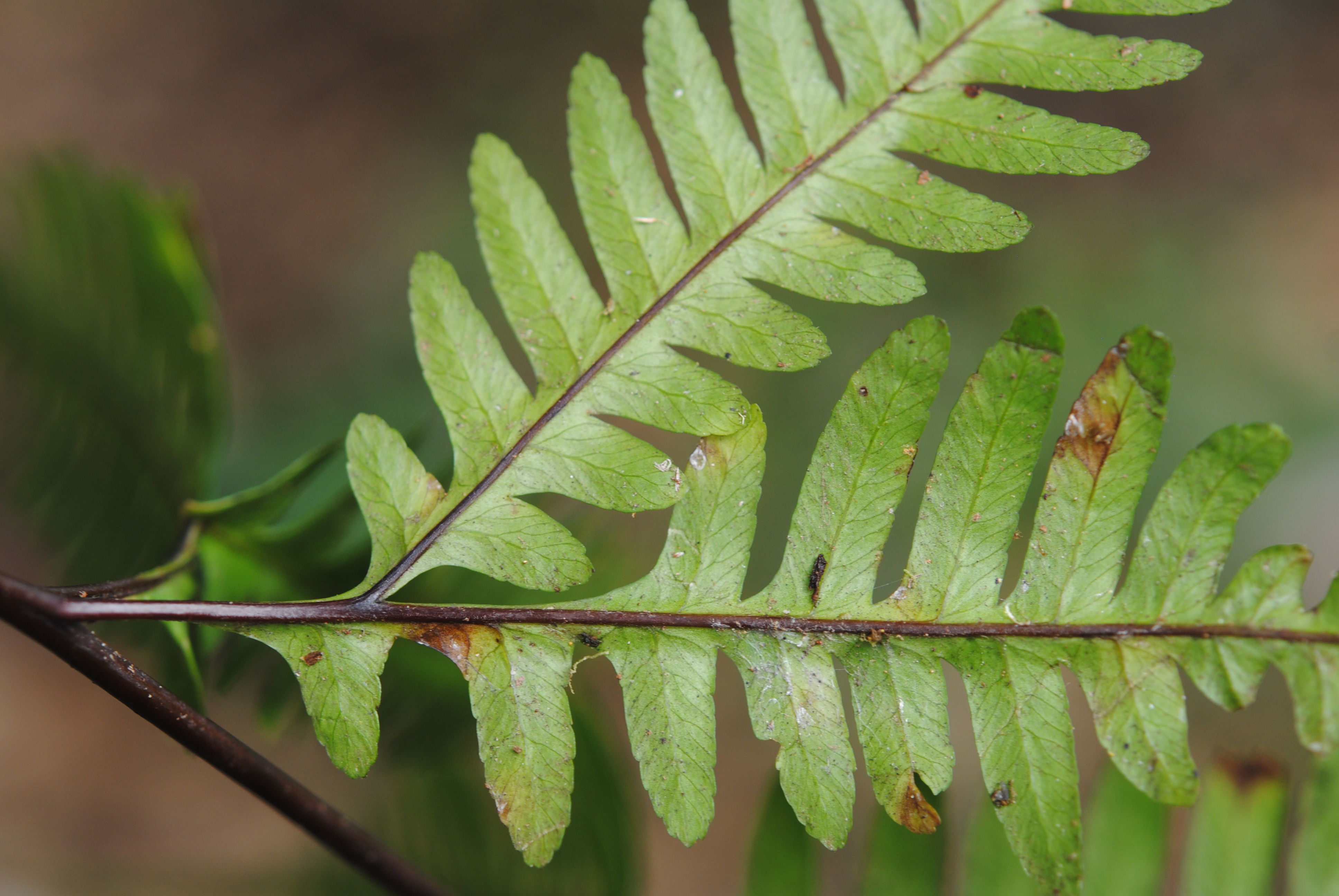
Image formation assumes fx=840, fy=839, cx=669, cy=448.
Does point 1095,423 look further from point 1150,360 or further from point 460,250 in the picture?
point 460,250

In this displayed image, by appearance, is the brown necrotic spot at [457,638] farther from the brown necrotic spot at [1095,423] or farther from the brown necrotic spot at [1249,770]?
the brown necrotic spot at [1249,770]

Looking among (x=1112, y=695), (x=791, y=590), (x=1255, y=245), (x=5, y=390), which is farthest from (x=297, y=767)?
(x=1255, y=245)

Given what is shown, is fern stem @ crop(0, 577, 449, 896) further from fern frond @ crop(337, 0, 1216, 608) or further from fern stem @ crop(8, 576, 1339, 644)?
fern frond @ crop(337, 0, 1216, 608)

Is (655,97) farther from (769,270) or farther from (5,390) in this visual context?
(5,390)

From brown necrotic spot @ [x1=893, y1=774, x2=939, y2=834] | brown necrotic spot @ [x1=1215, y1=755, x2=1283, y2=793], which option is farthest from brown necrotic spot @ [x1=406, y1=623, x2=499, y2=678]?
brown necrotic spot @ [x1=1215, y1=755, x2=1283, y2=793]

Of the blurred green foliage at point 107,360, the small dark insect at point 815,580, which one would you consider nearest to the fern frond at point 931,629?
the small dark insect at point 815,580

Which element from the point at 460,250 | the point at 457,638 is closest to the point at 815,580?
the point at 457,638
